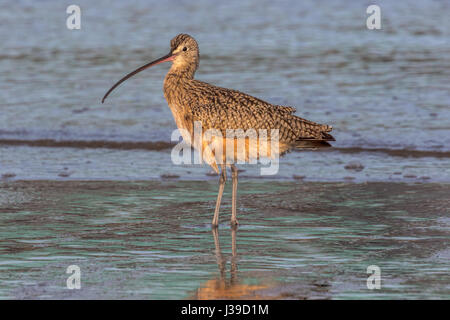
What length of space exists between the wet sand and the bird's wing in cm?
68

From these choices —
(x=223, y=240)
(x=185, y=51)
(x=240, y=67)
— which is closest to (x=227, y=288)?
(x=223, y=240)

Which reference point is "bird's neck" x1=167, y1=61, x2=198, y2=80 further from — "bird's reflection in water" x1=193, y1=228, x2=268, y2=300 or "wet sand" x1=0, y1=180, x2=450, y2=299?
"bird's reflection in water" x1=193, y1=228, x2=268, y2=300

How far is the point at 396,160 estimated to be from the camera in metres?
11.0

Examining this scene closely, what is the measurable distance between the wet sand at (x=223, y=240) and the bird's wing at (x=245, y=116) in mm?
677

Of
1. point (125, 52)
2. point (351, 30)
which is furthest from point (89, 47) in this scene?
point (351, 30)

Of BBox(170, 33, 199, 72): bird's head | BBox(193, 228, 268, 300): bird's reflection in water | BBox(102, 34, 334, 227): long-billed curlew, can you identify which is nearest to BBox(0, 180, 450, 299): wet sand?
BBox(193, 228, 268, 300): bird's reflection in water

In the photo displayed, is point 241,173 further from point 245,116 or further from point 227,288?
point 227,288

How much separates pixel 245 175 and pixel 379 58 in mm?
8408

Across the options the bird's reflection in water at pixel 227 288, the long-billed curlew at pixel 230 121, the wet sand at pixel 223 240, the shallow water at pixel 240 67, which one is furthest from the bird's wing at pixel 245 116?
the shallow water at pixel 240 67

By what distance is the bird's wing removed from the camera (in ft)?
26.0

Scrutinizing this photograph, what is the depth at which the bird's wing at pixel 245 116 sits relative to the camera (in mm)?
7914

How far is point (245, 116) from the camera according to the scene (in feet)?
26.1

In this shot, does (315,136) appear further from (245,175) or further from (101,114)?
(101,114)

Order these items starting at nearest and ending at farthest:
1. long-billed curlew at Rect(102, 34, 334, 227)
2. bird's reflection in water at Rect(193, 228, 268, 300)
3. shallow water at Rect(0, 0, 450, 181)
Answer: bird's reflection in water at Rect(193, 228, 268, 300), long-billed curlew at Rect(102, 34, 334, 227), shallow water at Rect(0, 0, 450, 181)
